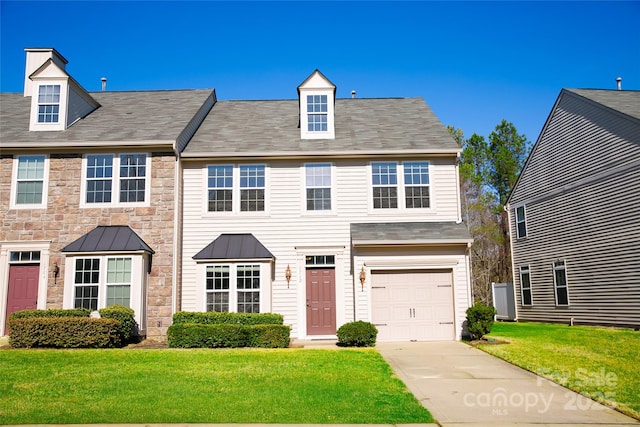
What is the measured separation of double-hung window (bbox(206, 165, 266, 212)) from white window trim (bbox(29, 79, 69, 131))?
521 cm

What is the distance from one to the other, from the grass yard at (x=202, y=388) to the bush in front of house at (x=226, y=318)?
2.23 meters

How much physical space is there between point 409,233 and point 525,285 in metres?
11.5

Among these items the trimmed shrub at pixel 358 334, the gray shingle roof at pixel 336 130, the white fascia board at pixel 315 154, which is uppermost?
the gray shingle roof at pixel 336 130

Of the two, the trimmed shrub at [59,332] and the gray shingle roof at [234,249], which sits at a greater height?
the gray shingle roof at [234,249]

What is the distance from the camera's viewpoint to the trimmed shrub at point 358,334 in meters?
15.0

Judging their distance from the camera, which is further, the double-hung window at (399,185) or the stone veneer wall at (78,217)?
the double-hung window at (399,185)

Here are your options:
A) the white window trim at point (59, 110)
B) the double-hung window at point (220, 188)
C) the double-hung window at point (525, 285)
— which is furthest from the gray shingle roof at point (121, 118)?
the double-hung window at point (525, 285)

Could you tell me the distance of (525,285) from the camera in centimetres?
2570

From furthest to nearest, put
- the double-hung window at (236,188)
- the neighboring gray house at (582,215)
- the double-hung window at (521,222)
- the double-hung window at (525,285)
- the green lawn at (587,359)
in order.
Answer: the double-hung window at (521,222) < the double-hung window at (525,285) < the neighboring gray house at (582,215) < the double-hung window at (236,188) < the green lawn at (587,359)

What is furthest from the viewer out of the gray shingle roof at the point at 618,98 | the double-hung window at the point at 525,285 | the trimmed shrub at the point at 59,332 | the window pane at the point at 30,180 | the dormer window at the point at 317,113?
the double-hung window at the point at 525,285

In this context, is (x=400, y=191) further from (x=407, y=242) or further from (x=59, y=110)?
(x=59, y=110)

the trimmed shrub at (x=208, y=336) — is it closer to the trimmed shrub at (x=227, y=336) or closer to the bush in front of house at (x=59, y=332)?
the trimmed shrub at (x=227, y=336)

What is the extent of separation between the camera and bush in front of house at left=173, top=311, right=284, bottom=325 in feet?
50.9

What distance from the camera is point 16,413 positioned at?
25.7ft
